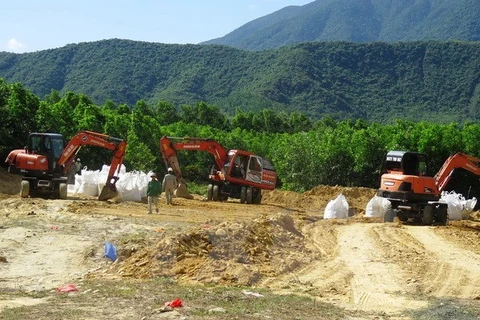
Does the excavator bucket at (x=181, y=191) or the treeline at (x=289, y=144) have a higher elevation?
the treeline at (x=289, y=144)

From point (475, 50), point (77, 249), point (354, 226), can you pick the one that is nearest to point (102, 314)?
point (77, 249)

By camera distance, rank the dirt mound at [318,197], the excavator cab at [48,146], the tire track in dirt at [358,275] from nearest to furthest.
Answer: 1. the tire track in dirt at [358,275]
2. the excavator cab at [48,146]
3. the dirt mound at [318,197]

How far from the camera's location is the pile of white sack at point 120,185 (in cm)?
2958

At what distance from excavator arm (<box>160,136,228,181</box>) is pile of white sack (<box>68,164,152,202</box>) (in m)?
1.65

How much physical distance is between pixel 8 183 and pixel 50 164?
12.2m

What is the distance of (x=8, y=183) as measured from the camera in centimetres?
3988

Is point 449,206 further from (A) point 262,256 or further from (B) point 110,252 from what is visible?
(B) point 110,252

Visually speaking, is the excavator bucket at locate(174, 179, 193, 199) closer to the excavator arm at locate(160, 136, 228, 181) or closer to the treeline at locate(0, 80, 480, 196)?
the excavator arm at locate(160, 136, 228, 181)

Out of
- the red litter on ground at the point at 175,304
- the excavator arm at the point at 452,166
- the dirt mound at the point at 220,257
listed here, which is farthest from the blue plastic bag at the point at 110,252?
the excavator arm at the point at 452,166

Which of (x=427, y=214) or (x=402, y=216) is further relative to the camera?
(x=402, y=216)

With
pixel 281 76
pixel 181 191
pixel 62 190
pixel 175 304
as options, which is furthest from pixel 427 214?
pixel 281 76

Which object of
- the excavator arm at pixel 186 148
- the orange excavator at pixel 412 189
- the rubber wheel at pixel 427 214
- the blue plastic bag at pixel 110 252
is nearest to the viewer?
the blue plastic bag at pixel 110 252

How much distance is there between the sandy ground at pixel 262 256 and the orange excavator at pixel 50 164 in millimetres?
5248

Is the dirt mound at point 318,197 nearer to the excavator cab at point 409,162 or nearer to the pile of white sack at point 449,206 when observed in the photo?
the pile of white sack at point 449,206
